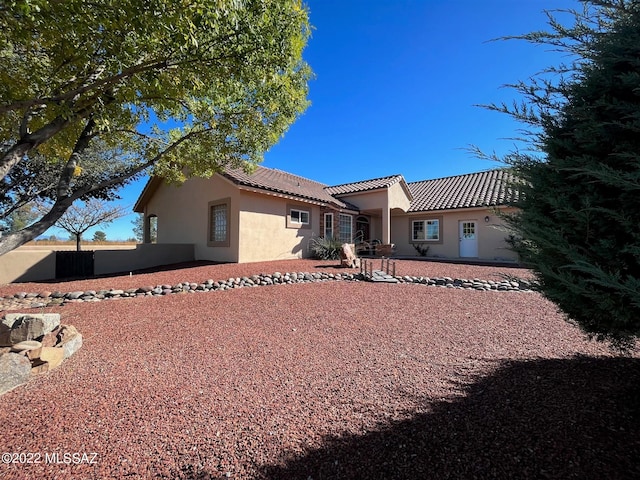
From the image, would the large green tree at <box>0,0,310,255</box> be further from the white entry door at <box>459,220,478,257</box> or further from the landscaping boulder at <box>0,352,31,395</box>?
the white entry door at <box>459,220,478,257</box>

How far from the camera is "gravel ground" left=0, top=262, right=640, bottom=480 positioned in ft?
6.77

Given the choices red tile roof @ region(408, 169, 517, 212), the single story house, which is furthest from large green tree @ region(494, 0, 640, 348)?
red tile roof @ region(408, 169, 517, 212)

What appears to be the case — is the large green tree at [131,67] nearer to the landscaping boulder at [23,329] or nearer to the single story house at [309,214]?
the landscaping boulder at [23,329]

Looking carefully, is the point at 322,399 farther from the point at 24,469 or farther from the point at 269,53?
the point at 269,53

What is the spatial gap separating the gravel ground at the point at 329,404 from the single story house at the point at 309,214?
24.9 feet

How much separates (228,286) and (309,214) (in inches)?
293

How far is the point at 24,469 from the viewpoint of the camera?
6.95 feet

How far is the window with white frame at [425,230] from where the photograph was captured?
17.8 meters

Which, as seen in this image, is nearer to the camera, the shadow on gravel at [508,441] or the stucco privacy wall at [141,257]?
the shadow on gravel at [508,441]

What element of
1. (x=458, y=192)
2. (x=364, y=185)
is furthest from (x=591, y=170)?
(x=458, y=192)

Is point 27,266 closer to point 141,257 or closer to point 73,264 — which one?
point 73,264

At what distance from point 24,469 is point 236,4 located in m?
5.12

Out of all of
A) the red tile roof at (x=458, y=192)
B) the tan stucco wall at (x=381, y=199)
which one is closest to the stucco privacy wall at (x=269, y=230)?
the tan stucco wall at (x=381, y=199)

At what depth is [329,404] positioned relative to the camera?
2.82m
